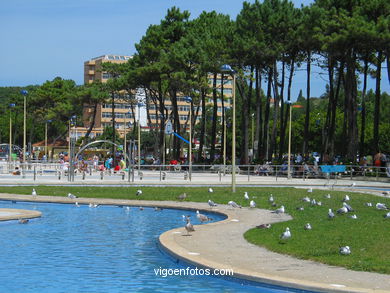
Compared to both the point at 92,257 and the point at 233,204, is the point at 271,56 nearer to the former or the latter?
the point at 233,204

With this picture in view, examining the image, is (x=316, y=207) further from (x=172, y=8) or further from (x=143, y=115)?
(x=143, y=115)

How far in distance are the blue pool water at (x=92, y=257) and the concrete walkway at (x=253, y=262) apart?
0.29 m

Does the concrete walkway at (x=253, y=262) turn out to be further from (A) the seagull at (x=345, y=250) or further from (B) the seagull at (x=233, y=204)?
(B) the seagull at (x=233, y=204)

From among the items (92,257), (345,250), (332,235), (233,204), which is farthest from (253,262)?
(233,204)

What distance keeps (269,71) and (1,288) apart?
5597cm

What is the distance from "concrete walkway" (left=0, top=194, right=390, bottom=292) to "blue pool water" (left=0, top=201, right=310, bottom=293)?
0.95 feet

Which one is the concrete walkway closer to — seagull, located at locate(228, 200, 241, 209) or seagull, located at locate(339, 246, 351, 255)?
seagull, located at locate(339, 246, 351, 255)

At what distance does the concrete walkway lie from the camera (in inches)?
389

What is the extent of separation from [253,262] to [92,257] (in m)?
3.92

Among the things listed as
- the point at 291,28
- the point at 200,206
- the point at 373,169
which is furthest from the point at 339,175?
the point at 200,206

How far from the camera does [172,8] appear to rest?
2857 inches

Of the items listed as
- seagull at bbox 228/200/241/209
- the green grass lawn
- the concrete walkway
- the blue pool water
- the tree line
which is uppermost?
the tree line

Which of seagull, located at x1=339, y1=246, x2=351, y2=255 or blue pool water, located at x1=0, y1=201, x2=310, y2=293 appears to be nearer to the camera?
blue pool water, located at x1=0, y1=201, x2=310, y2=293

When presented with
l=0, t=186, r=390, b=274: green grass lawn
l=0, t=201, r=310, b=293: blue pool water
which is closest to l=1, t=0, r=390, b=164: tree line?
l=0, t=186, r=390, b=274: green grass lawn
